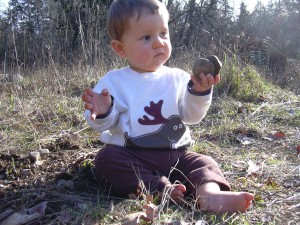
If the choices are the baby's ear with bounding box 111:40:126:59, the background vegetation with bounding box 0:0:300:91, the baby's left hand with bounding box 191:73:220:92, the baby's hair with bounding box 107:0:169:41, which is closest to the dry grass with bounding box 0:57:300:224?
the baby's left hand with bounding box 191:73:220:92

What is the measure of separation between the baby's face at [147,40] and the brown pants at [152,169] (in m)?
0.45

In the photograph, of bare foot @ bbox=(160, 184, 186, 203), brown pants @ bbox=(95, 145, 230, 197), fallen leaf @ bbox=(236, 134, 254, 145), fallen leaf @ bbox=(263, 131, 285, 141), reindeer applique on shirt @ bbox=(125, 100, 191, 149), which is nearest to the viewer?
bare foot @ bbox=(160, 184, 186, 203)

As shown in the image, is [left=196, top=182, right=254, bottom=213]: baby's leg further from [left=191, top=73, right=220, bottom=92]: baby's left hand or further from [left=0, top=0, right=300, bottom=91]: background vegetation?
[left=0, top=0, right=300, bottom=91]: background vegetation

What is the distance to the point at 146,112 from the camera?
1979mm

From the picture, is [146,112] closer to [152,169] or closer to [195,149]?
[152,169]

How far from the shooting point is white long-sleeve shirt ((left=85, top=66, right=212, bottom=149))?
194cm

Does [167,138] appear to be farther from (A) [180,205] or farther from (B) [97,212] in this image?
(B) [97,212]

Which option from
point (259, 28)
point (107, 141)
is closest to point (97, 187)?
point (107, 141)

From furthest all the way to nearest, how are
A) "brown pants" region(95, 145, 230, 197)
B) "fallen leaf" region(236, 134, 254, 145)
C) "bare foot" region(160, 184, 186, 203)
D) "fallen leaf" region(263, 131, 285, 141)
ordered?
"fallen leaf" region(263, 131, 285, 141), "fallen leaf" region(236, 134, 254, 145), "brown pants" region(95, 145, 230, 197), "bare foot" region(160, 184, 186, 203)

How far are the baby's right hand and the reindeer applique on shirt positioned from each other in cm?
17

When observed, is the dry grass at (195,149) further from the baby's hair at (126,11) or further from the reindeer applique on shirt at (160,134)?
the baby's hair at (126,11)

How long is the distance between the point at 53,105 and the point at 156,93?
1844 millimetres

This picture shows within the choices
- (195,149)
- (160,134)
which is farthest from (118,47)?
(195,149)

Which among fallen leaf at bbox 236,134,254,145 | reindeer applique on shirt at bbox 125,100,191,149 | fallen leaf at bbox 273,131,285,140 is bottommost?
fallen leaf at bbox 236,134,254,145
